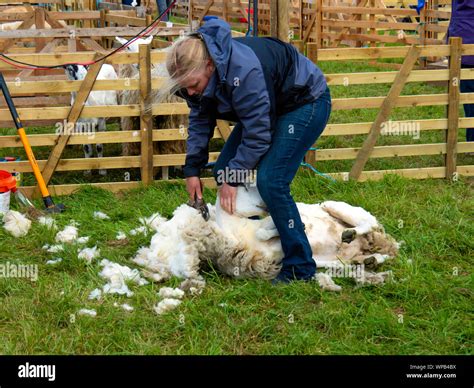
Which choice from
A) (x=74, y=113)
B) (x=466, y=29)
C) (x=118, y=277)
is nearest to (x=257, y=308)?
(x=118, y=277)

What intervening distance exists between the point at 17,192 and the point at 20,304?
7.30 ft

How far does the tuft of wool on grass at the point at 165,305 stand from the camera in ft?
14.4

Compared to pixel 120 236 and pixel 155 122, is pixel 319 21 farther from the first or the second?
pixel 120 236

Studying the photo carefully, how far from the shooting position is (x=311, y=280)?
4.71 meters

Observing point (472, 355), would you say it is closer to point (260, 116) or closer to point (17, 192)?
point (260, 116)

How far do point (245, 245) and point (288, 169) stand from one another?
1.99 feet

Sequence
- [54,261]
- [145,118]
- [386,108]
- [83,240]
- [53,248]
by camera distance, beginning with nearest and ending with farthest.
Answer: [54,261]
[53,248]
[83,240]
[145,118]
[386,108]

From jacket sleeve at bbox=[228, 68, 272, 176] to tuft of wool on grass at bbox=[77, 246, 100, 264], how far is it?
151cm

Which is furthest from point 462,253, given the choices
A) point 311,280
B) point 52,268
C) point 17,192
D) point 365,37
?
point 365,37

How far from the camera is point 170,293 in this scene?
4.59m

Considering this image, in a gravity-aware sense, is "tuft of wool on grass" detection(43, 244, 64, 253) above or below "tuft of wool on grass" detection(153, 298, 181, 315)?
above

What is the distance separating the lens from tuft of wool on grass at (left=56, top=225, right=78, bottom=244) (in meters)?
5.63

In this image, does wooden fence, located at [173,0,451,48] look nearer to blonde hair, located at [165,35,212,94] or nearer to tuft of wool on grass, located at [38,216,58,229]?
tuft of wool on grass, located at [38,216,58,229]

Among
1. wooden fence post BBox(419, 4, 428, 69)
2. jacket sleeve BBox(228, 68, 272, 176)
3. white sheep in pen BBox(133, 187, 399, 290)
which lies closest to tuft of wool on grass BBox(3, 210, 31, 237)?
white sheep in pen BBox(133, 187, 399, 290)
